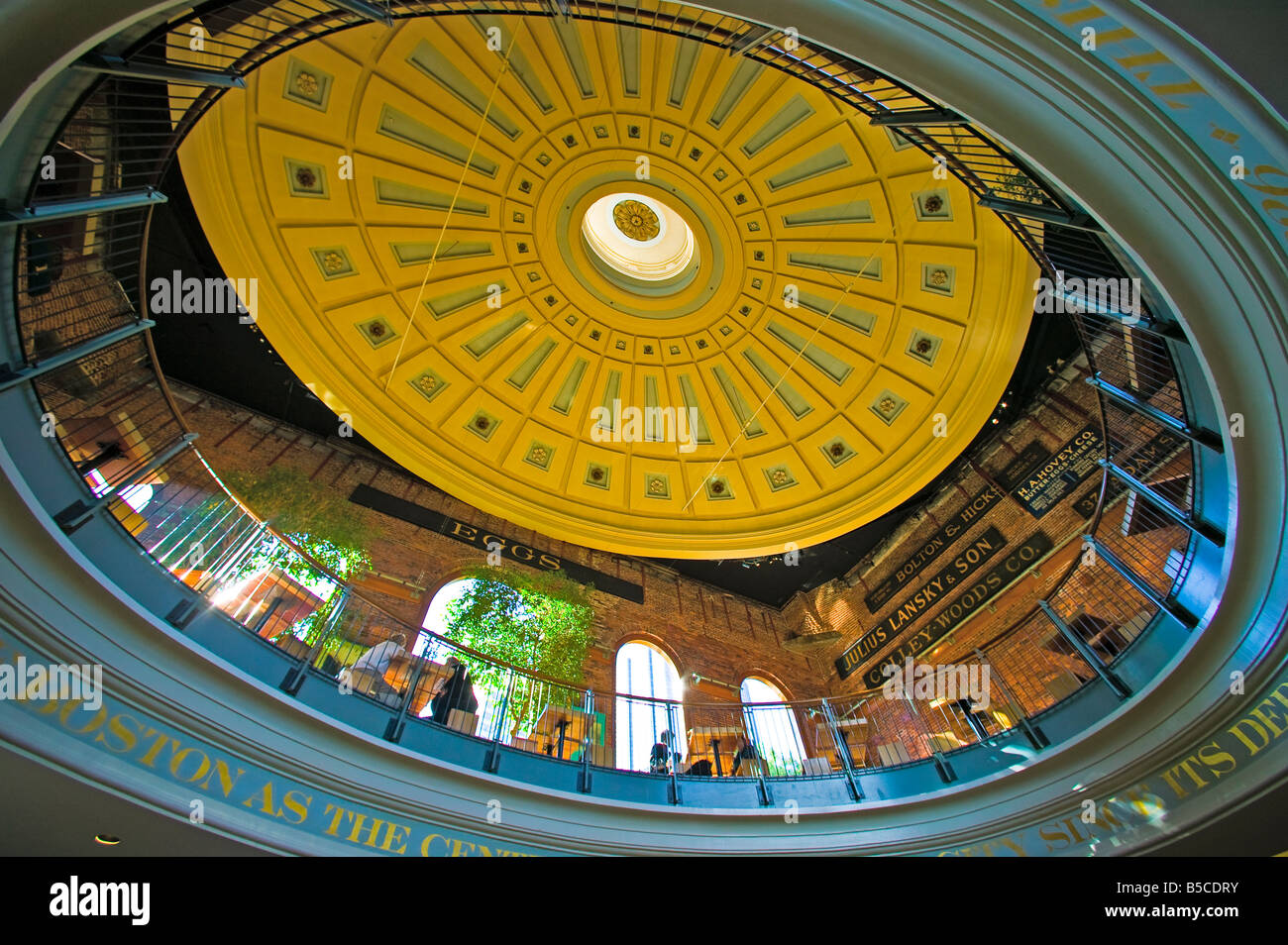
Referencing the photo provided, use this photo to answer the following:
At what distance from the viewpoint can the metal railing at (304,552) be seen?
5.22 m

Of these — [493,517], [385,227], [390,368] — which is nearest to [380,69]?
[385,227]

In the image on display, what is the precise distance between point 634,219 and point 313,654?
38.2 feet

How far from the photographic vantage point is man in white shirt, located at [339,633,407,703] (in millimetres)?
7434

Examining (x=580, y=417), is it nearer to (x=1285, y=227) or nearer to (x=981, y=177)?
(x=981, y=177)

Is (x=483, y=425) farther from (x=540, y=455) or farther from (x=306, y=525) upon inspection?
(x=306, y=525)

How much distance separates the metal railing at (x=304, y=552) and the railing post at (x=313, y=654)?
0.07 ft

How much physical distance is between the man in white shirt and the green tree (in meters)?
0.98

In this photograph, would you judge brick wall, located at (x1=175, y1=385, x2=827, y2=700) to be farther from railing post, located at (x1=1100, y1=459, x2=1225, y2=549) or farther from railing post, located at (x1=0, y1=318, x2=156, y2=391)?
railing post, located at (x1=1100, y1=459, x2=1225, y2=549)

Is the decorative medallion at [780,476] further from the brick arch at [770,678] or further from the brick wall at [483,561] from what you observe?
the brick arch at [770,678]

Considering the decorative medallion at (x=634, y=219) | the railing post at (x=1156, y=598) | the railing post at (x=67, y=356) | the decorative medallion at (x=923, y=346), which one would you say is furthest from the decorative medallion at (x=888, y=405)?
the railing post at (x=67, y=356)

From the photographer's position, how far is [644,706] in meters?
11.6

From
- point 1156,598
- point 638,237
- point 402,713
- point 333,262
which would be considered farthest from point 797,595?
point 333,262

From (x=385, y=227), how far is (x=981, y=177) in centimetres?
1094

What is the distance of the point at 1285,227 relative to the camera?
4.38 m
